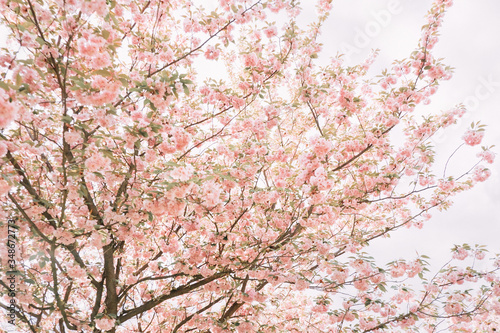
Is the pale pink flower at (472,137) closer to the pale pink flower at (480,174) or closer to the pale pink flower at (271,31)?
the pale pink flower at (480,174)

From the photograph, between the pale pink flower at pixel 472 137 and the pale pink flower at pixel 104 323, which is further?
the pale pink flower at pixel 472 137

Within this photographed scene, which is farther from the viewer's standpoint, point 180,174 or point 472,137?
point 472,137

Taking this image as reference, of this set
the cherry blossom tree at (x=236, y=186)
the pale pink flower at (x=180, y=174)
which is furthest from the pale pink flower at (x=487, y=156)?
the pale pink flower at (x=180, y=174)

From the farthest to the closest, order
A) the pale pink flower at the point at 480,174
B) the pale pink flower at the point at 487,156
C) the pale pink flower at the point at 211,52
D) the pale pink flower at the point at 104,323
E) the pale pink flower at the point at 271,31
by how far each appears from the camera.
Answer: the pale pink flower at the point at 480,174 < the pale pink flower at the point at 487,156 < the pale pink flower at the point at 271,31 < the pale pink flower at the point at 211,52 < the pale pink flower at the point at 104,323

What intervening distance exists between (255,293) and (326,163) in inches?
98.0

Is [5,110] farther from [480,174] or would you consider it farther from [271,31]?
[480,174]

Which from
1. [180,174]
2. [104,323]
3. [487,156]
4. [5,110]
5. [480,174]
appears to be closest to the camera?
[5,110]

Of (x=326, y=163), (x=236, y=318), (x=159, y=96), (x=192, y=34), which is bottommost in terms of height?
(x=236, y=318)

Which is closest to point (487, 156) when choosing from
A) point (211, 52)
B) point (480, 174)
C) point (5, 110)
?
point (480, 174)

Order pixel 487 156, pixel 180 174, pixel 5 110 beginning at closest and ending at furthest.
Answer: pixel 5 110, pixel 180 174, pixel 487 156

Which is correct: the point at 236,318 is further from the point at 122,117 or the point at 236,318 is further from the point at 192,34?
the point at 192,34

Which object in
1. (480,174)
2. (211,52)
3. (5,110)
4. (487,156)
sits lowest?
(5,110)

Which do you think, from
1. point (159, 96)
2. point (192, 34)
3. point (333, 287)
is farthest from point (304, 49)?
point (333, 287)

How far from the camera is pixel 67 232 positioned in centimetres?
338
